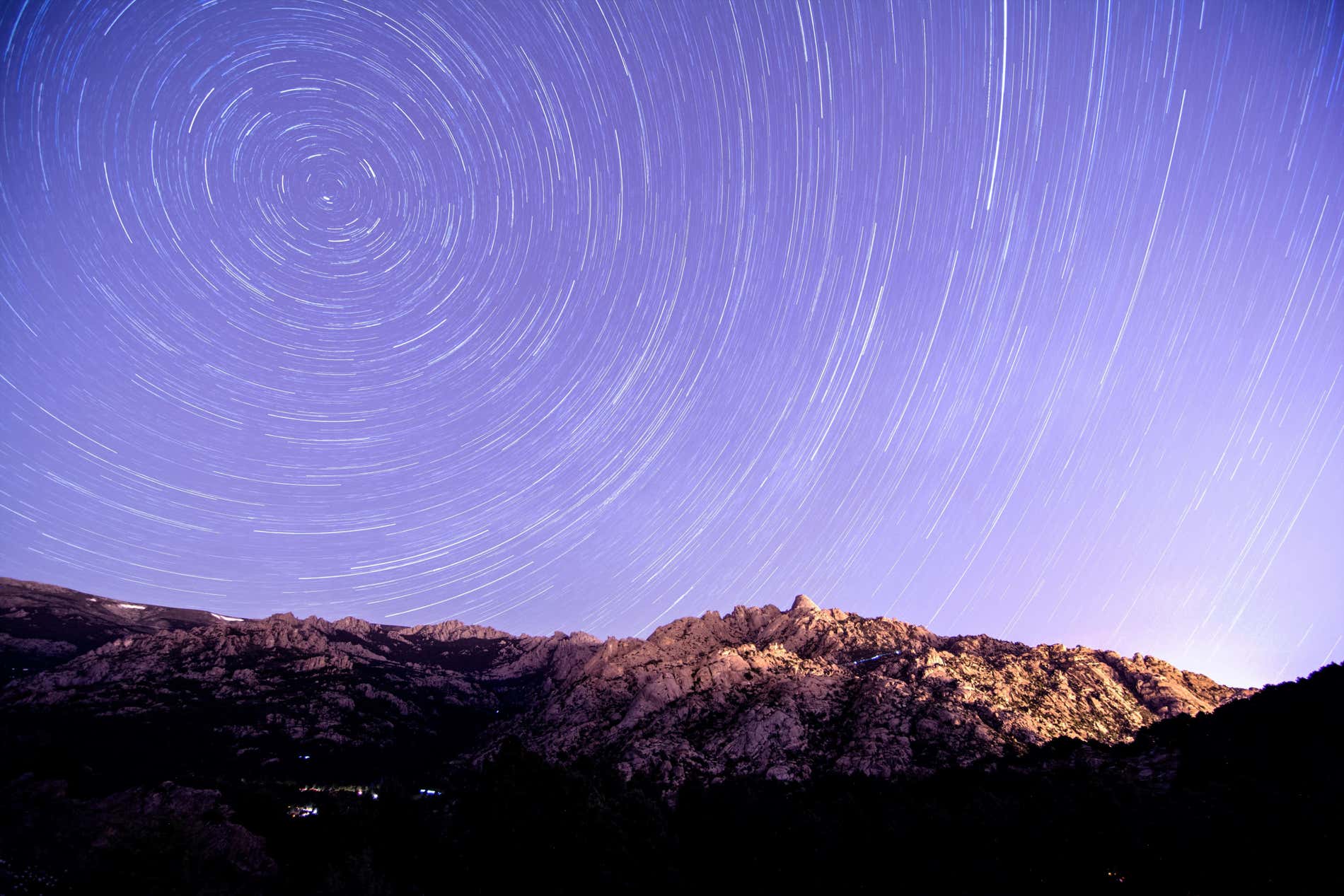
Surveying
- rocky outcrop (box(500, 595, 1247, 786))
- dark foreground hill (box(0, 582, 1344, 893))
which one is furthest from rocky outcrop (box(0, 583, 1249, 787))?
dark foreground hill (box(0, 582, 1344, 893))

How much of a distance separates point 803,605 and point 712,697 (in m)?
59.4

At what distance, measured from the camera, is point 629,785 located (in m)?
87.3

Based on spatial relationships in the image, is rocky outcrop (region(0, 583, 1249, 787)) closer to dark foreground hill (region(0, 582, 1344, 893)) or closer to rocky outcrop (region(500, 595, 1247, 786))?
rocky outcrop (region(500, 595, 1247, 786))

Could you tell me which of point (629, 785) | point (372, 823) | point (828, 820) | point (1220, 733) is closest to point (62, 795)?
point (372, 823)

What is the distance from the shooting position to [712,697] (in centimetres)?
11906

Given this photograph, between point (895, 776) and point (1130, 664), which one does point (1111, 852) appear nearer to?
point (895, 776)

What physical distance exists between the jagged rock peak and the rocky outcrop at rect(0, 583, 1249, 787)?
1.91ft

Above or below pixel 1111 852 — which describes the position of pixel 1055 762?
above

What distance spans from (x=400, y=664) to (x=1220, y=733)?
693 ft

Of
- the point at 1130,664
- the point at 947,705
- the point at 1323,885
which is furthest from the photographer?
the point at 1130,664

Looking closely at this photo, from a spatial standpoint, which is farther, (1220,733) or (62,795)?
(62,795)

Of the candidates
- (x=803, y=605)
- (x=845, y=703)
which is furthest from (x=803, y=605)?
(x=845, y=703)

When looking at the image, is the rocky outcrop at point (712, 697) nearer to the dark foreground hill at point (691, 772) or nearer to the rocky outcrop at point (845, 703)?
the rocky outcrop at point (845, 703)

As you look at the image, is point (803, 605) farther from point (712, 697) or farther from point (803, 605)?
point (712, 697)
